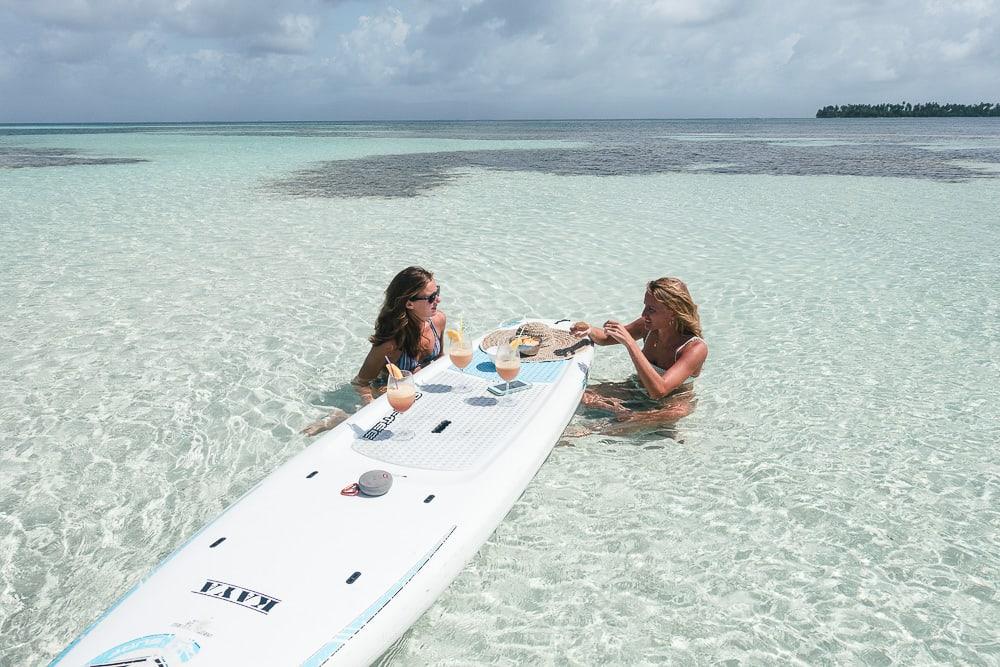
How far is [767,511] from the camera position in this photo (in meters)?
4.45

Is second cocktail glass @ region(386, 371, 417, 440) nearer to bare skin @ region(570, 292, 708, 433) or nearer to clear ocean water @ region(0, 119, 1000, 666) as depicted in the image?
clear ocean water @ region(0, 119, 1000, 666)

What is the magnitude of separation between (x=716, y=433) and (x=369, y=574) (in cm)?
353

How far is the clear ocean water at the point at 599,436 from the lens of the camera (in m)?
3.57

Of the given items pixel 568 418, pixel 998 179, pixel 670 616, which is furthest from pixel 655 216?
pixel 998 179

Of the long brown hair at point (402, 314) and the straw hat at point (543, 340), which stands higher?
the long brown hair at point (402, 314)

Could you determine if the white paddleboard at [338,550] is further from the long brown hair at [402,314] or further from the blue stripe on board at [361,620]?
the long brown hair at [402,314]

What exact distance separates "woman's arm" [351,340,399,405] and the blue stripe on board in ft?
7.36

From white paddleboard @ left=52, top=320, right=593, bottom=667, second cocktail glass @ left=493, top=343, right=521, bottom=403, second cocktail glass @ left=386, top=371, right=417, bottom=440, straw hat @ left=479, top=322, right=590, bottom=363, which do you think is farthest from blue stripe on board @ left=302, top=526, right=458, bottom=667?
straw hat @ left=479, top=322, right=590, bottom=363

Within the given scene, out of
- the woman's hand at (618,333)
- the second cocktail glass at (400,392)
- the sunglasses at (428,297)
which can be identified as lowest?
the second cocktail glass at (400,392)

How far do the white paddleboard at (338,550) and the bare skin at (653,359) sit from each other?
885 millimetres

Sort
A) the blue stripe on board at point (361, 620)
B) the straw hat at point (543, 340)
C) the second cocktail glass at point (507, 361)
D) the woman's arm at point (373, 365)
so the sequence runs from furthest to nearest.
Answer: the straw hat at point (543, 340) → the woman's arm at point (373, 365) → the second cocktail glass at point (507, 361) → the blue stripe on board at point (361, 620)

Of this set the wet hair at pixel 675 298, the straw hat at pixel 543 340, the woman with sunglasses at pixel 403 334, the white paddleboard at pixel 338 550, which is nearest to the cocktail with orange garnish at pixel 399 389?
the white paddleboard at pixel 338 550

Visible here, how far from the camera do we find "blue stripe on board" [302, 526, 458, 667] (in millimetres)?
2615

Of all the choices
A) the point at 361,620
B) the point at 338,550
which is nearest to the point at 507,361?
the point at 338,550
